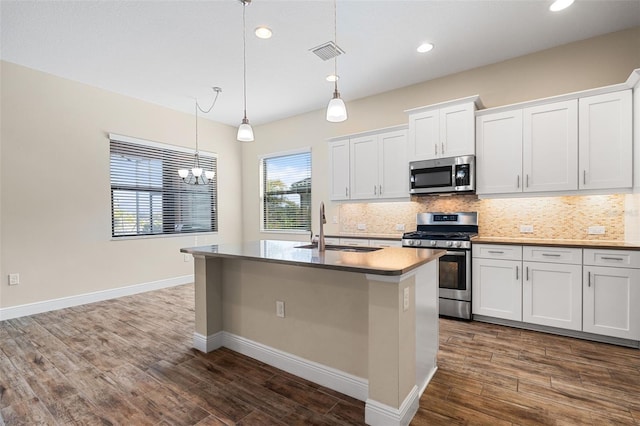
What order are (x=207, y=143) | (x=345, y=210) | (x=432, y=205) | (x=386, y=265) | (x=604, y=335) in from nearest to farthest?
1. (x=386, y=265)
2. (x=604, y=335)
3. (x=432, y=205)
4. (x=345, y=210)
5. (x=207, y=143)

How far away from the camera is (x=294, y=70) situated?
3891 mm

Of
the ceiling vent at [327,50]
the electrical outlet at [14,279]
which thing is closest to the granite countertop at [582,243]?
the ceiling vent at [327,50]

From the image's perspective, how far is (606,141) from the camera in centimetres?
297

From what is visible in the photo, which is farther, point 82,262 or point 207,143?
point 207,143

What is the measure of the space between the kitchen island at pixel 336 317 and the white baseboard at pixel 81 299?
2.59 metres

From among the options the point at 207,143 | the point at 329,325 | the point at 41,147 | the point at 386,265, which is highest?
the point at 207,143

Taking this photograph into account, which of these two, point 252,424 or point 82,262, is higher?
point 82,262

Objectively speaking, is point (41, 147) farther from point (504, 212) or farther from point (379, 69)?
point (504, 212)

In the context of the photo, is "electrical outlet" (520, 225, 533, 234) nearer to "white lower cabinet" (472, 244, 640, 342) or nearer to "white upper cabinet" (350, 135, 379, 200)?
"white lower cabinet" (472, 244, 640, 342)

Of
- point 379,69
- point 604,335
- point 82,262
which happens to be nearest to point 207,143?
point 82,262

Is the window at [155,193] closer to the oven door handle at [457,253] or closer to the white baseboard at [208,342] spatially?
the white baseboard at [208,342]

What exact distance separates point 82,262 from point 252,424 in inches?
153

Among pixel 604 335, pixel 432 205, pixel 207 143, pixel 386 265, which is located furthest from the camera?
pixel 207 143

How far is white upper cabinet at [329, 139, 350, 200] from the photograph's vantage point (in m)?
4.69
